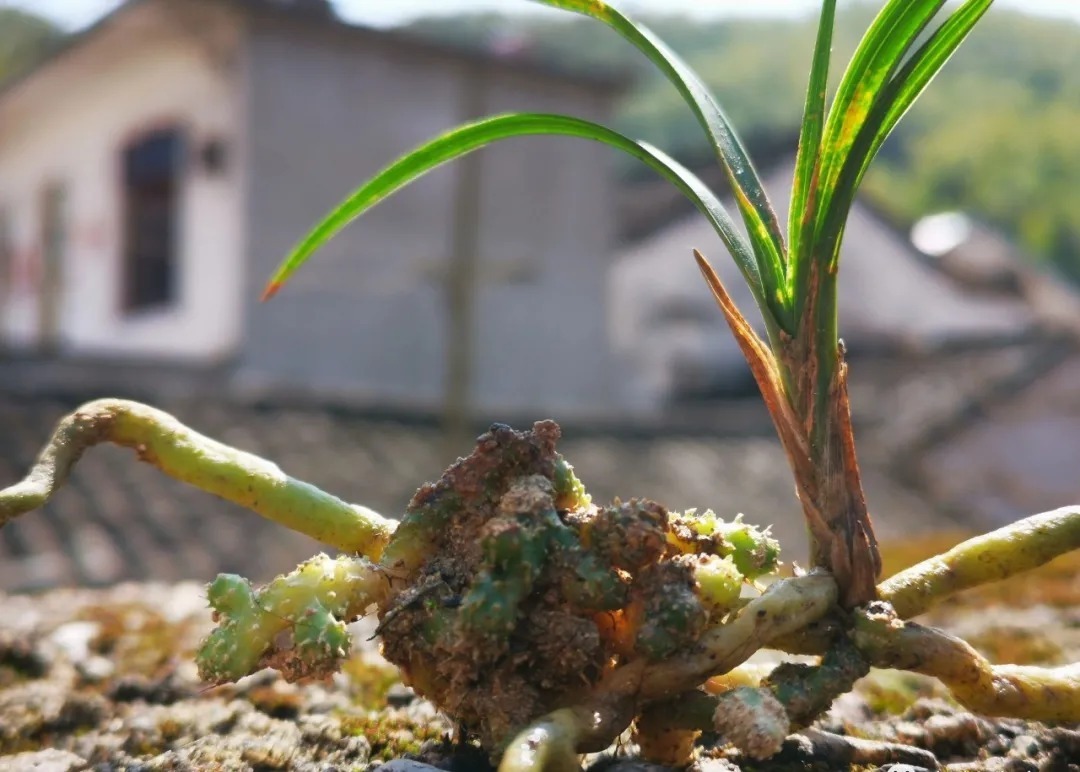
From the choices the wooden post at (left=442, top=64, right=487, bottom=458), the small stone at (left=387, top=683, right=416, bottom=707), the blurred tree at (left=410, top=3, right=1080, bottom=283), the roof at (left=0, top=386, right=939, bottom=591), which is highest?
the blurred tree at (left=410, top=3, right=1080, bottom=283)

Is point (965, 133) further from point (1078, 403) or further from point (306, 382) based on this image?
point (306, 382)

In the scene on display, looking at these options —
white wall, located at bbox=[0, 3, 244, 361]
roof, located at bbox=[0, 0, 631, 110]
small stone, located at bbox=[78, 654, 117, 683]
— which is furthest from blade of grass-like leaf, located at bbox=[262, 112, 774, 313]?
roof, located at bbox=[0, 0, 631, 110]

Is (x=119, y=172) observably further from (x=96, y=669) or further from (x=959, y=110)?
(x=959, y=110)

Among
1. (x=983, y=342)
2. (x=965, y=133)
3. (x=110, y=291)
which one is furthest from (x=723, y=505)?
(x=965, y=133)

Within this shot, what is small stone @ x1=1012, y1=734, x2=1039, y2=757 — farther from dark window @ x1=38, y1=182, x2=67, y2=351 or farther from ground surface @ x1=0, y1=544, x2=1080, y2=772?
dark window @ x1=38, y1=182, x2=67, y2=351

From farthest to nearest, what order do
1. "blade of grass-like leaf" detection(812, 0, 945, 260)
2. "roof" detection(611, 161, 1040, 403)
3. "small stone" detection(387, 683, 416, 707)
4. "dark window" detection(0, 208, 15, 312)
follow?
"roof" detection(611, 161, 1040, 403) < "dark window" detection(0, 208, 15, 312) < "small stone" detection(387, 683, 416, 707) < "blade of grass-like leaf" detection(812, 0, 945, 260)

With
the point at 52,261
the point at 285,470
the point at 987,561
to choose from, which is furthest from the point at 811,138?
the point at 52,261
